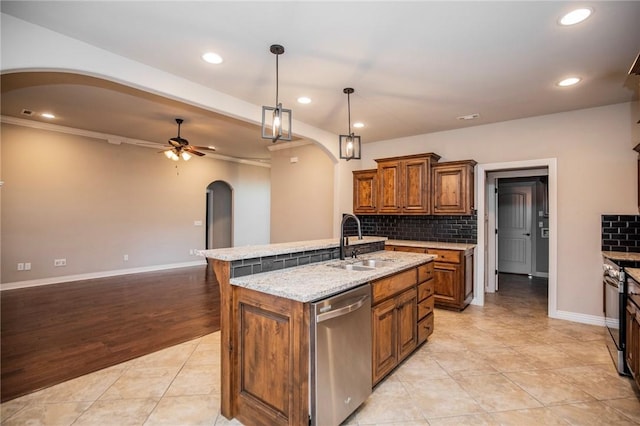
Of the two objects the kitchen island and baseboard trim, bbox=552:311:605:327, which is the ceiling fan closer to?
the kitchen island

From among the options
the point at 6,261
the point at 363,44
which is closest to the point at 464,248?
the point at 363,44

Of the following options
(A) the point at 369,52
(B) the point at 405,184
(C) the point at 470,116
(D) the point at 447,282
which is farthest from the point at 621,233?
(A) the point at 369,52

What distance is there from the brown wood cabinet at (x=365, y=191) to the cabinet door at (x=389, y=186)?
113 mm

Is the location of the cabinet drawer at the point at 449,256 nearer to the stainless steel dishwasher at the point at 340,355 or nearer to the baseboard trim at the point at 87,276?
the stainless steel dishwasher at the point at 340,355

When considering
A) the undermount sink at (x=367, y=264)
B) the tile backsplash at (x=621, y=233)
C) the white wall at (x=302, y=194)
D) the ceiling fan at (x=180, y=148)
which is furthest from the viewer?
the white wall at (x=302, y=194)

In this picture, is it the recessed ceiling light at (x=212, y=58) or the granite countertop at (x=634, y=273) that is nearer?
the granite countertop at (x=634, y=273)

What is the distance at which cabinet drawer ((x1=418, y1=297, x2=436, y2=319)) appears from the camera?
114 inches

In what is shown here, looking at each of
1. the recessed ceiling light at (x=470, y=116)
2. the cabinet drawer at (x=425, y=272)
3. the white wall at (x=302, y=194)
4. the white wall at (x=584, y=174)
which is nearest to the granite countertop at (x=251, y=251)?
the cabinet drawer at (x=425, y=272)

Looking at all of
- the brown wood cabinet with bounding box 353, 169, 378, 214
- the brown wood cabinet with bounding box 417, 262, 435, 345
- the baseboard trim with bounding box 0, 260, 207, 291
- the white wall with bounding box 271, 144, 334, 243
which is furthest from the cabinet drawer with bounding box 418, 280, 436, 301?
the baseboard trim with bounding box 0, 260, 207, 291

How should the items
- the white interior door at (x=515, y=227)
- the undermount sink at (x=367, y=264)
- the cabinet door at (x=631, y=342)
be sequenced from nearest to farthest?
the cabinet door at (x=631, y=342) < the undermount sink at (x=367, y=264) < the white interior door at (x=515, y=227)

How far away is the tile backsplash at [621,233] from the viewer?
3.61 meters

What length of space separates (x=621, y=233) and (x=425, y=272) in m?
2.71

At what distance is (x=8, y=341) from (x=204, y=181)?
5122 millimetres

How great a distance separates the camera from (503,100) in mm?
3654
